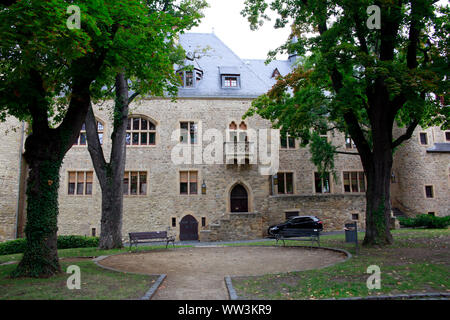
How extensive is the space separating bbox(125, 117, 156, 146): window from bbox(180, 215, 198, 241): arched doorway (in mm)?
6332

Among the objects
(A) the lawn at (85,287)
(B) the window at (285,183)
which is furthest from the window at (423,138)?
(A) the lawn at (85,287)

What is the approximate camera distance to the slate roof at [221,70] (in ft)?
77.0

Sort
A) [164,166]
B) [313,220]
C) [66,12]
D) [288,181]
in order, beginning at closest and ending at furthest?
[66,12] < [313,220] < [164,166] < [288,181]

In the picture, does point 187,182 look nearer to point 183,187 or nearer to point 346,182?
point 183,187

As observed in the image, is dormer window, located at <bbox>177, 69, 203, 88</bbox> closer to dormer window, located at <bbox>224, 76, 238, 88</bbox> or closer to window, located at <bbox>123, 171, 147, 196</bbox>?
dormer window, located at <bbox>224, 76, 238, 88</bbox>

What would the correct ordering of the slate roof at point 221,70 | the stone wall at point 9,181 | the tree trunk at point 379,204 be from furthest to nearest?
the slate roof at point 221,70 < the stone wall at point 9,181 < the tree trunk at point 379,204

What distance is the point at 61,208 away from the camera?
21406 mm

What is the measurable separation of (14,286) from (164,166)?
15766 millimetres

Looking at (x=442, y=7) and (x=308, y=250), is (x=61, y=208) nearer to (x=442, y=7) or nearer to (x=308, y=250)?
(x=308, y=250)

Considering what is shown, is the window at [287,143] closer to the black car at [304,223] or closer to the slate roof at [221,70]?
the slate roof at [221,70]

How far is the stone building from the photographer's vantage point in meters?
21.0

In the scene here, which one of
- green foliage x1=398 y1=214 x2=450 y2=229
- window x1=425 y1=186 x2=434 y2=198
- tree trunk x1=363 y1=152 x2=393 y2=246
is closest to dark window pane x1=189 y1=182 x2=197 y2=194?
tree trunk x1=363 y1=152 x2=393 y2=246

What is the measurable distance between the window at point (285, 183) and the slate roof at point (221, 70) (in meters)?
6.65
